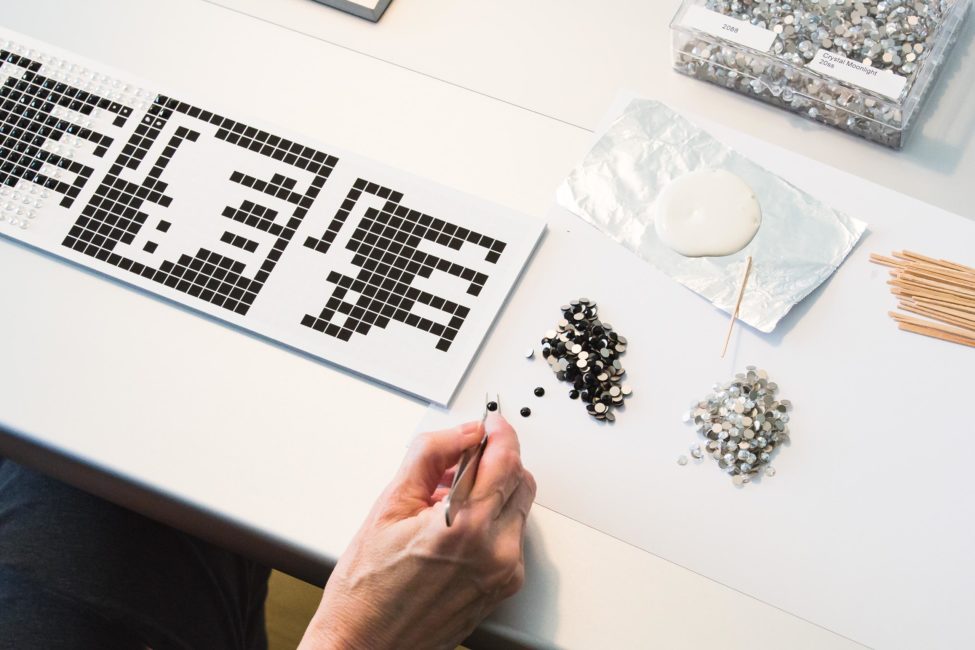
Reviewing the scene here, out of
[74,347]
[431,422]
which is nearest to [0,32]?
[74,347]

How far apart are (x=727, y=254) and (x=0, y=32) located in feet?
3.01

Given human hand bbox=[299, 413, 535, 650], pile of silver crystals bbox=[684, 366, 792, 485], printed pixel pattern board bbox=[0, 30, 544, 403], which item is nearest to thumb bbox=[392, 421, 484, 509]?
human hand bbox=[299, 413, 535, 650]

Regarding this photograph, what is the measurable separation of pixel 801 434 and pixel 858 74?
39 centimetres

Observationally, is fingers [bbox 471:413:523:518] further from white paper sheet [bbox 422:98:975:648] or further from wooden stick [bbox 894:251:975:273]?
wooden stick [bbox 894:251:975:273]

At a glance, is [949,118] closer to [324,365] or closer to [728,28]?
[728,28]

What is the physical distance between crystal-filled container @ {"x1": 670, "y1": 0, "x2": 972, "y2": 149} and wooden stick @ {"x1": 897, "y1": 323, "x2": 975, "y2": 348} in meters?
0.22

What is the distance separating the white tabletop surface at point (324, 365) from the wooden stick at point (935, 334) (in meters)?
0.15

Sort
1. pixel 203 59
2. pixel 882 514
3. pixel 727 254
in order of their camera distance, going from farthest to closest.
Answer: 1. pixel 203 59
2. pixel 727 254
3. pixel 882 514

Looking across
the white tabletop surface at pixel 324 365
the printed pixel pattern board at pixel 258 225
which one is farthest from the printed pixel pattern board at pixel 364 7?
the printed pixel pattern board at pixel 258 225

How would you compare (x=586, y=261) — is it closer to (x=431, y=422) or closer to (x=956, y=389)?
(x=431, y=422)

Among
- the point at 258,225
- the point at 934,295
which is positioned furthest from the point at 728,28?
the point at 258,225

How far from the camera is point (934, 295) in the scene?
1.00m

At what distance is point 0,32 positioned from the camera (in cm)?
118

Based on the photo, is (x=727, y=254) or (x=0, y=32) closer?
(x=727, y=254)
